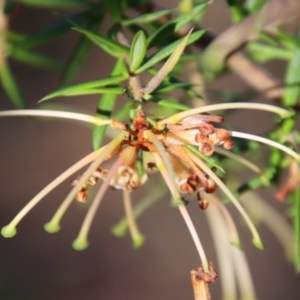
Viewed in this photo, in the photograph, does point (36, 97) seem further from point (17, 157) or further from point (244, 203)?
point (244, 203)

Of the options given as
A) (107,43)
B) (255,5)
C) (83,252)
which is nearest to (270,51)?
(255,5)

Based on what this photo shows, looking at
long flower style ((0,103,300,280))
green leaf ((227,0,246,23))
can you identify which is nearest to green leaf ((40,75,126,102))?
long flower style ((0,103,300,280))

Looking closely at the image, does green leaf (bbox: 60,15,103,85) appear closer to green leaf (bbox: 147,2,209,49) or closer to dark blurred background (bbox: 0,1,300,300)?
green leaf (bbox: 147,2,209,49)

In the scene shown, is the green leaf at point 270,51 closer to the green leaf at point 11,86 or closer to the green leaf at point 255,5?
the green leaf at point 255,5

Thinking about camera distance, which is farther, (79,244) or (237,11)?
(237,11)

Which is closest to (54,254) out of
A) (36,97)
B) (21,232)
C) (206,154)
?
(21,232)

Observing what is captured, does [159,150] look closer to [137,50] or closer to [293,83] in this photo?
[137,50]
